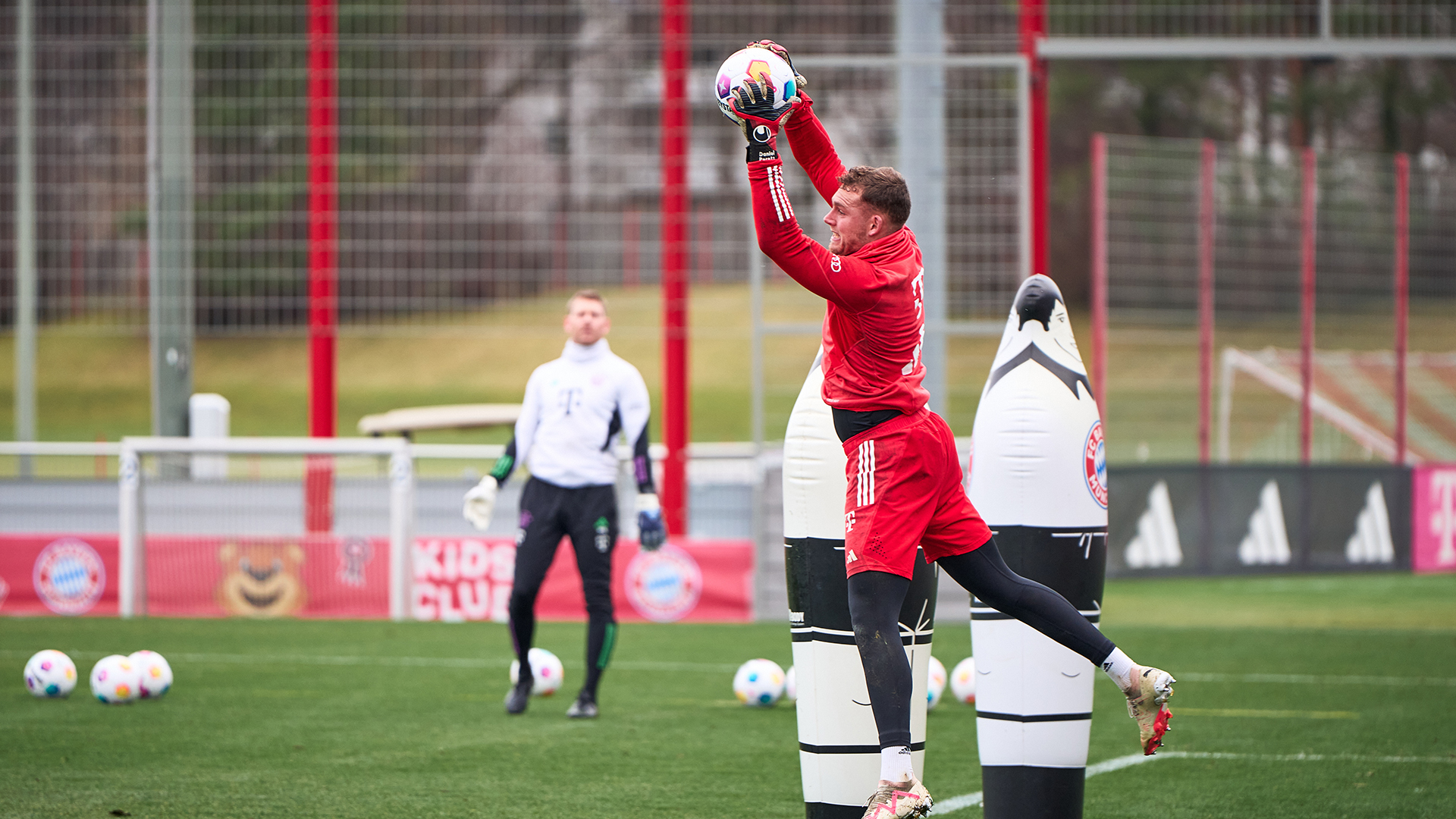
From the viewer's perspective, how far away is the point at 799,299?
1101 cm

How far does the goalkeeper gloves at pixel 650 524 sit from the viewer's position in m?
7.50

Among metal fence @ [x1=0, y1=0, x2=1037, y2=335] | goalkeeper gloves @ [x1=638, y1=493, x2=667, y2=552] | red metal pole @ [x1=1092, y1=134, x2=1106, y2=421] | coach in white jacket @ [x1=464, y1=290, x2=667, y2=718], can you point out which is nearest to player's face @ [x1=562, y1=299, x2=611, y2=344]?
coach in white jacket @ [x1=464, y1=290, x2=667, y2=718]

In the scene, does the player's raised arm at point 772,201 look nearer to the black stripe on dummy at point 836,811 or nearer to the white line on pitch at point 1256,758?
the black stripe on dummy at point 836,811

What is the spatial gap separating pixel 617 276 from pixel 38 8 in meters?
5.61

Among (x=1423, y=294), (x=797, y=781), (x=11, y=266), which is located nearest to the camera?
(x=797, y=781)

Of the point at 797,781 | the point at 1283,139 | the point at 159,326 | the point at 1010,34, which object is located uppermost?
the point at 1283,139

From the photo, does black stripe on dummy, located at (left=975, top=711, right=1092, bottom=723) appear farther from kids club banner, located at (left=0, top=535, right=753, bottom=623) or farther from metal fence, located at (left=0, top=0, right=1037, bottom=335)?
metal fence, located at (left=0, top=0, right=1037, bottom=335)

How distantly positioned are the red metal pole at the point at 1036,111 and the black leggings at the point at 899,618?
21.7 feet

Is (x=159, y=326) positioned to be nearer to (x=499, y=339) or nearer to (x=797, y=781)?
(x=797, y=781)

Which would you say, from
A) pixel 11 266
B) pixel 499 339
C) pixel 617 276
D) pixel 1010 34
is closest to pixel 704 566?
pixel 617 276

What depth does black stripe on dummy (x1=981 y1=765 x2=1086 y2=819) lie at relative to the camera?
14.9 feet

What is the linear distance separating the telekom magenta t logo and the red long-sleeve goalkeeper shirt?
1068 centimetres

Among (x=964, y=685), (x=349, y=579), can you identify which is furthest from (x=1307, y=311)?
(x=349, y=579)

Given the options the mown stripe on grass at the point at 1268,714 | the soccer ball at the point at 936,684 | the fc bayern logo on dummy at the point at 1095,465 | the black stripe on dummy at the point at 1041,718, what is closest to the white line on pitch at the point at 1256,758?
the mown stripe on grass at the point at 1268,714
